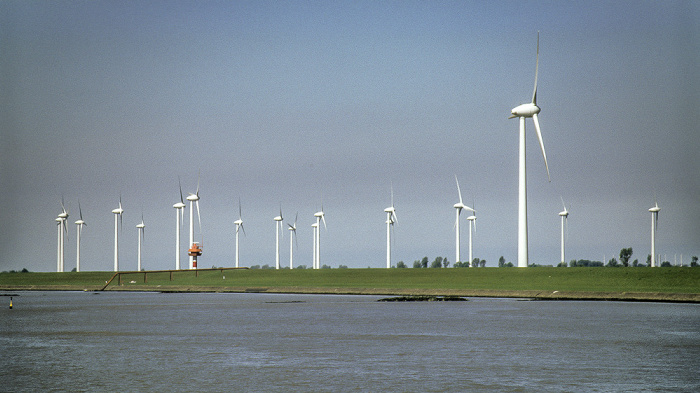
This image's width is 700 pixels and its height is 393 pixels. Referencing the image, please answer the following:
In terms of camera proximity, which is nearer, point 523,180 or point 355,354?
point 355,354

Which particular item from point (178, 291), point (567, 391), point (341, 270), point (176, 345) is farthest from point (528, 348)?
point (341, 270)

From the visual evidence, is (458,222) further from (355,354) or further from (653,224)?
(355,354)

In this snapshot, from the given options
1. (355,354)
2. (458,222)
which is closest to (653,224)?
(458,222)

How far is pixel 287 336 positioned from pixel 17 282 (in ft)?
441

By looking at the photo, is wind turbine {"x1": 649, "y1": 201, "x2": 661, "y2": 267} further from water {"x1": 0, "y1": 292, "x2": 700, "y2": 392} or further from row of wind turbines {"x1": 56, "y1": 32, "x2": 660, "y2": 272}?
water {"x1": 0, "y1": 292, "x2": 700, "y2": 392}

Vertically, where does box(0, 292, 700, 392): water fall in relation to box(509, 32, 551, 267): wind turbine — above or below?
below

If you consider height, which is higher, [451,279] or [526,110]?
[526,110]

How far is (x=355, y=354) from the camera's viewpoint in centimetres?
2545

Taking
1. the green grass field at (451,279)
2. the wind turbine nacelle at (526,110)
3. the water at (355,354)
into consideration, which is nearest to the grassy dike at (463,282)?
the green grass field at (451,279)

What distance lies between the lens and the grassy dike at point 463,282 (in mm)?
74000

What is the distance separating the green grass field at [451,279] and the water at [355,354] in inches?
1489

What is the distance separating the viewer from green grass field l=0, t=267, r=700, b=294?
263ft

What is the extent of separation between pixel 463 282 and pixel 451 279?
15.2 feet

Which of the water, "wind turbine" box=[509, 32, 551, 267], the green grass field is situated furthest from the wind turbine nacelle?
the water
